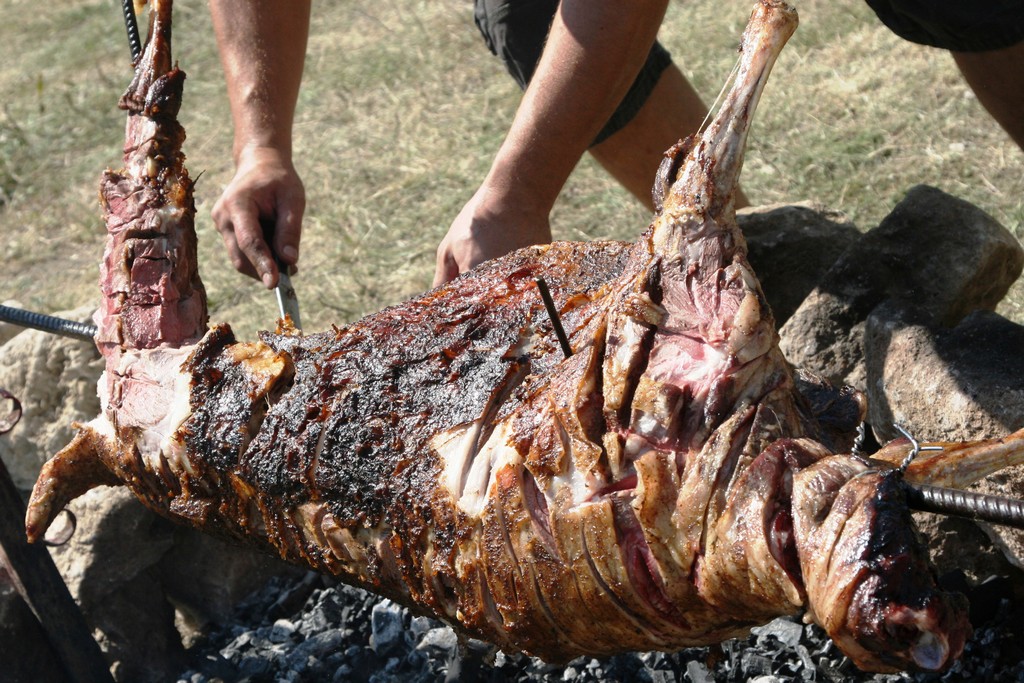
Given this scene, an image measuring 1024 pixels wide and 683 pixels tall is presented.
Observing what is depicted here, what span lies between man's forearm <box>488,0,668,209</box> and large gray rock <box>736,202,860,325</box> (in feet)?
2.00

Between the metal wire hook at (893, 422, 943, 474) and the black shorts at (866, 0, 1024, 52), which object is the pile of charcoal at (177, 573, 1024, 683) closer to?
the metal wire hook at (893, 422, 943, 474)

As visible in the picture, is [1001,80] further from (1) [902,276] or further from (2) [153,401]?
(2) [153,401]

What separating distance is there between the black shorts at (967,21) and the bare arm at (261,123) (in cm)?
202

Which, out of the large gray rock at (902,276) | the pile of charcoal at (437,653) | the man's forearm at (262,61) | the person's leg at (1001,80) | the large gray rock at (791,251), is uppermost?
the man's forearm at (262,61)

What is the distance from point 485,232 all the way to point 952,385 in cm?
128

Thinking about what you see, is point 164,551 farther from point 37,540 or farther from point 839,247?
point 839,247

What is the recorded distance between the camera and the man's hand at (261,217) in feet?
11.1

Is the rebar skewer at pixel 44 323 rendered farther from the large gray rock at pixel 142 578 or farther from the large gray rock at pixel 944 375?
the large gray rock at pixel 944 375

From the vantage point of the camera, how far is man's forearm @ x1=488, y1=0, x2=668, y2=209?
9.21ft

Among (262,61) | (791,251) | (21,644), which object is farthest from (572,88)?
(21,644)

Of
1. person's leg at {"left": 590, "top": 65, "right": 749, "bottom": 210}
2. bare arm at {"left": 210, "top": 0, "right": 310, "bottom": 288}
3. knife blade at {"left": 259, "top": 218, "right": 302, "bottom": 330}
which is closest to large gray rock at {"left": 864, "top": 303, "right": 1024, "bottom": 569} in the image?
person's leg at {"left": 590, "top": 65, "right": 749, "bottom": 210}

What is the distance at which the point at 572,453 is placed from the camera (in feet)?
6.34

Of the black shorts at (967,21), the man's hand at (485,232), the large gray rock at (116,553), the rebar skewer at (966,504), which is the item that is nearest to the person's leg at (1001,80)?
the black shorts at (967,21)

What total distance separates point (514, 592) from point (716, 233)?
790mm
